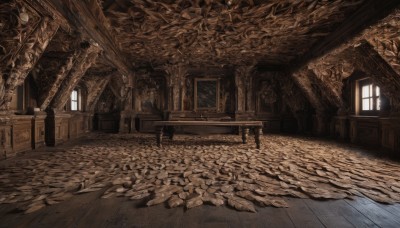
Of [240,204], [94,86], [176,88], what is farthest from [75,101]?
[240,204]

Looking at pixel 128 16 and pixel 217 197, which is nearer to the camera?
pixel 217 197

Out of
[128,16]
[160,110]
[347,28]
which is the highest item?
[128,16]

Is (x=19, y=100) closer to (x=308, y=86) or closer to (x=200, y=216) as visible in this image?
(x=200, y=216)

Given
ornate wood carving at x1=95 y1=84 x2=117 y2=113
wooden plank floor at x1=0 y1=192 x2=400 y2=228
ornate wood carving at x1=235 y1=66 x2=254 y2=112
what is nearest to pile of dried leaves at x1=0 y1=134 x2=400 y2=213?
wooden plank floor at x1=0 y1=192 x2=400 y2=228

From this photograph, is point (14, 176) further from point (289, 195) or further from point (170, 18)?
point (170, 18)

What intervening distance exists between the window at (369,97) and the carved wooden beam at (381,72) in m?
1.39

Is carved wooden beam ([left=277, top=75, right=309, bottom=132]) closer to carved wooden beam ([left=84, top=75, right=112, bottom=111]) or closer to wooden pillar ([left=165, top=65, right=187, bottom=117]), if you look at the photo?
wooden pillar ([left=165, top=65, right=187, bottom=117])

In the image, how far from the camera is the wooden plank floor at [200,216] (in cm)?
171

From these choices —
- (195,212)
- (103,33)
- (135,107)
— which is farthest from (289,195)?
(135,107)

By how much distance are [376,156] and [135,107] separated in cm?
931

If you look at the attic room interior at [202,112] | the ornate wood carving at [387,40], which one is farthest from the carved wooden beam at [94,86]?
the ornate wood carving at [387,40]

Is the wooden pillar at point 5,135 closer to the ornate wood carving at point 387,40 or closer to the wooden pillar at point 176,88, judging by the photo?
the wooden pillar at point 176,88

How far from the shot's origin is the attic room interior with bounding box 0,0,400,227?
2014 mm

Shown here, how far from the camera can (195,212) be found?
1892mm
